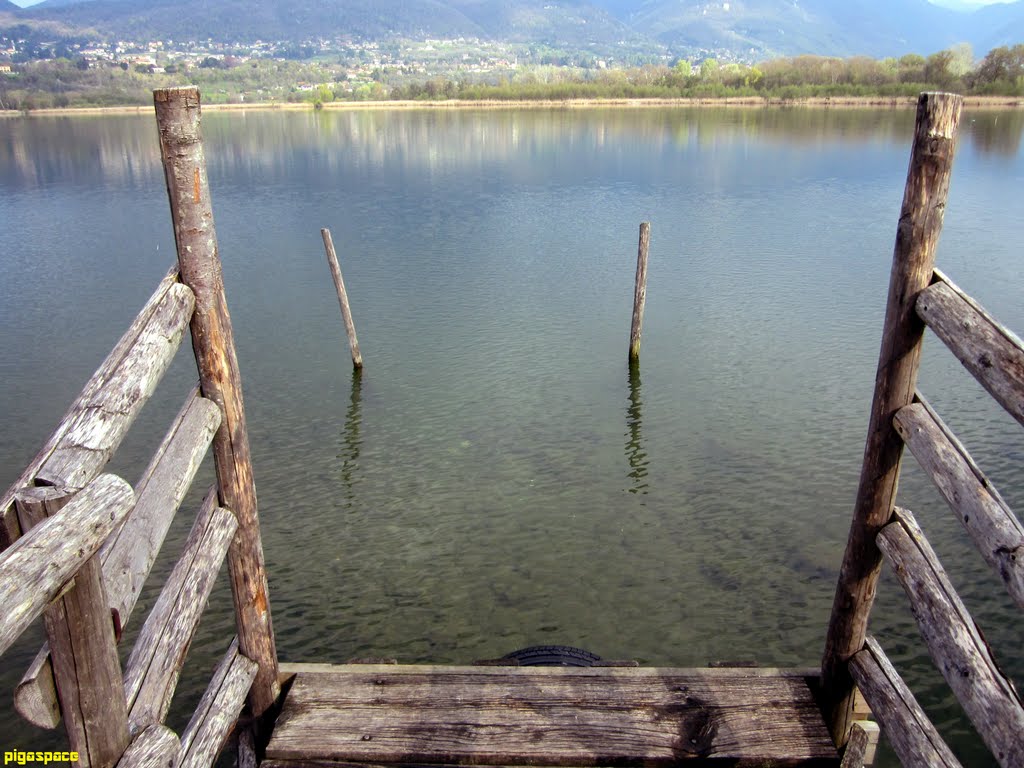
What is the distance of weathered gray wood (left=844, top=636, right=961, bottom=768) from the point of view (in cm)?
340

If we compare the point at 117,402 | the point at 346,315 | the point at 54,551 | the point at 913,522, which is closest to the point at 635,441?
the point at 346,315

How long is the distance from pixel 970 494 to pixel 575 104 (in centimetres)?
10807

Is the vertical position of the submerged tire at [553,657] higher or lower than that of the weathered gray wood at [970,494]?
lower

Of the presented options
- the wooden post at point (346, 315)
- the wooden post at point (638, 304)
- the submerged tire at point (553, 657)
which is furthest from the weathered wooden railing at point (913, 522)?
the wooden post at point (346, 315)

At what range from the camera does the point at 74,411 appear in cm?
249

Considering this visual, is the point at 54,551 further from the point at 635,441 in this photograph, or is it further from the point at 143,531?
the point at 635,441

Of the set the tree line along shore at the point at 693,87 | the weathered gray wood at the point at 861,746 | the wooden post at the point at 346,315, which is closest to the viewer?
the weathered gray wood at the point at 861,746

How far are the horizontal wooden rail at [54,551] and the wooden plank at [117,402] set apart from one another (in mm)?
78

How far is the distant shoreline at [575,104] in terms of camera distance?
274 ft

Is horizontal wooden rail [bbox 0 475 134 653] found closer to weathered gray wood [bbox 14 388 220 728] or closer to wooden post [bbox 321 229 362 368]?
weathered gray wood [bbox 14 388 220 728]

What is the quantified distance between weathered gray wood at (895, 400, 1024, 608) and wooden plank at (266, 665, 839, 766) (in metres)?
1.69

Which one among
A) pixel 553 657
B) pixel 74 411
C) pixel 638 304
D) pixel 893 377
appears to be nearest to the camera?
pixel 74 411

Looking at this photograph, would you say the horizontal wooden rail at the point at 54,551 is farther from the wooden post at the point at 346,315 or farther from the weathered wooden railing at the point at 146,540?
the wooden post at the point at 346,315

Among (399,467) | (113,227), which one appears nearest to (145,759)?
(399,467)
